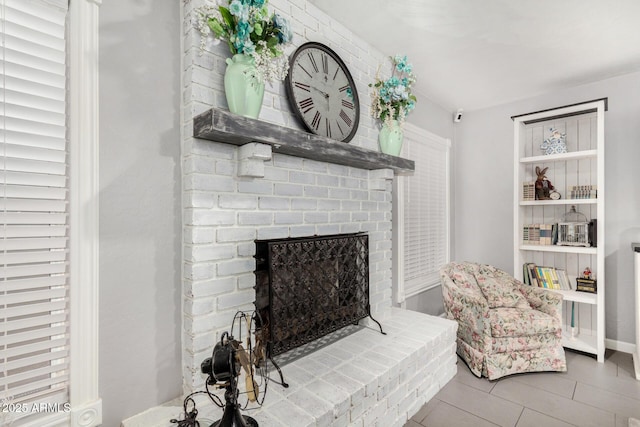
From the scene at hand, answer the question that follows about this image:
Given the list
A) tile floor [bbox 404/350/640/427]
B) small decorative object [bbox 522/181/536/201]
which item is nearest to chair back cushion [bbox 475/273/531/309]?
tile floor [bbox 404/350/640/427]

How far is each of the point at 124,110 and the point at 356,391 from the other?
179cm

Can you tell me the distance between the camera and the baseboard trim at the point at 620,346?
3074 mm

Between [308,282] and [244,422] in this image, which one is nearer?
[244,422]

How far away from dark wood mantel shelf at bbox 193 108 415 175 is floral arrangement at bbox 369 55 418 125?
0.43 meters

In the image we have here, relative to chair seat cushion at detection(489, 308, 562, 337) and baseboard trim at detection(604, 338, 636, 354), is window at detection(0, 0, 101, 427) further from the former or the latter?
baseboard trim at detection(604, 338, 636, 354)

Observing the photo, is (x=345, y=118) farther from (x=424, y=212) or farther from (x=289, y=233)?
(x=424, y=212)

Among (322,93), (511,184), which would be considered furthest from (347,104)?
(511,184)

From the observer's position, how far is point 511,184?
12.6 feet

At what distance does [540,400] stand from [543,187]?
217cm

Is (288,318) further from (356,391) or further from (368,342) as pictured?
(368,342)

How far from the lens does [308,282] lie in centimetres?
194

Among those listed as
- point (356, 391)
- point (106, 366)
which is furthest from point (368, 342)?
point (106, 366)

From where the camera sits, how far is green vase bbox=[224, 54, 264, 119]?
152 cm

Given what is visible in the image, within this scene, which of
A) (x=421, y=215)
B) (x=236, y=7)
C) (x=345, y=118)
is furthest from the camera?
(x=421, y=215)
